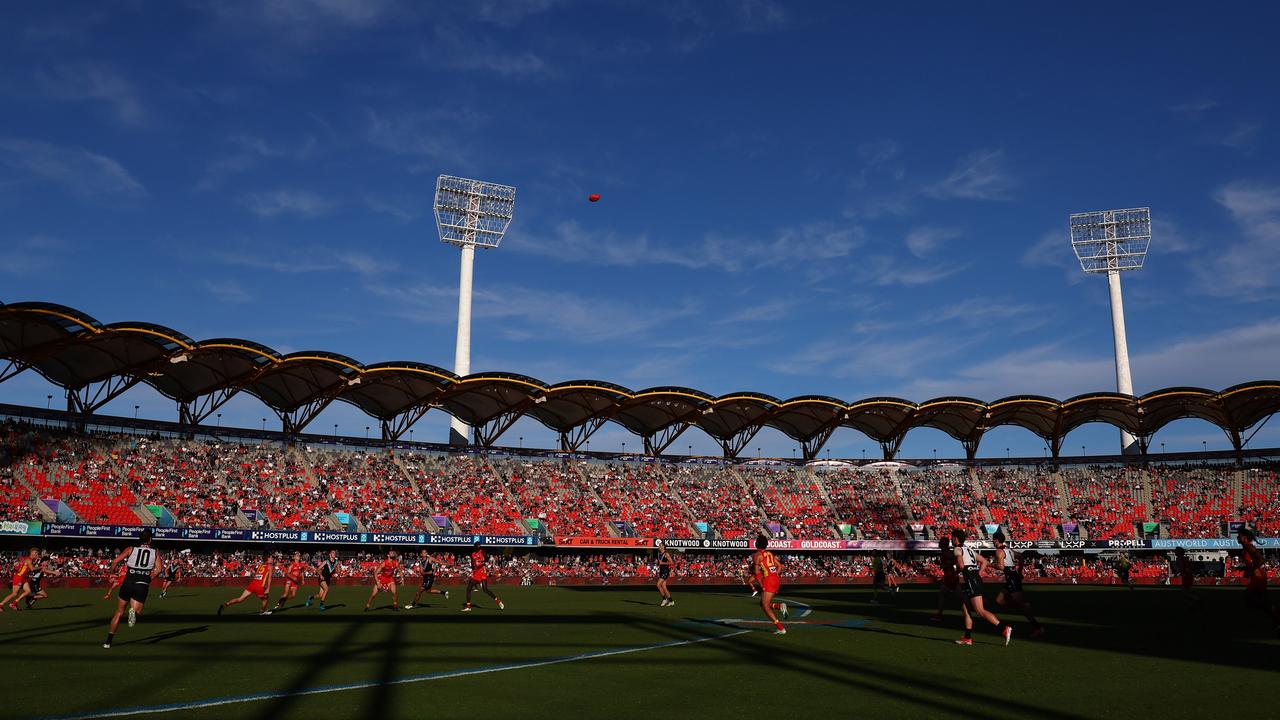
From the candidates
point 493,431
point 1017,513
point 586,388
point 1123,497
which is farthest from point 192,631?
point 1123,497

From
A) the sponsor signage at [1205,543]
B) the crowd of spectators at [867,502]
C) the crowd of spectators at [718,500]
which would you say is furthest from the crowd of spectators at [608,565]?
the crowd of spectators at [867,502]

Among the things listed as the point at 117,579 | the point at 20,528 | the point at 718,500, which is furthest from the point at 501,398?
the point at 117,579

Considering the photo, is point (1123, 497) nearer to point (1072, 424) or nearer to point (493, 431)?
point (1072, 424)

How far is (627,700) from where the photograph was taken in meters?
9.30

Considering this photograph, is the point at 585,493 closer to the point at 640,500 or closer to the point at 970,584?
the point at 640,500

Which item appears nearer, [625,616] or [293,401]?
[625,616]

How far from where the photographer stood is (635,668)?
11781 mm

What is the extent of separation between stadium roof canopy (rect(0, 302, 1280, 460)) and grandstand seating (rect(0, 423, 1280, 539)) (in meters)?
3.13

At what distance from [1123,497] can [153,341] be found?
77935mm

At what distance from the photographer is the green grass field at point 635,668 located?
888 centimetres

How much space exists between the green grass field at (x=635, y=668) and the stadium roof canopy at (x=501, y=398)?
37732 mm

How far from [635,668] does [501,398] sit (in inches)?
2273

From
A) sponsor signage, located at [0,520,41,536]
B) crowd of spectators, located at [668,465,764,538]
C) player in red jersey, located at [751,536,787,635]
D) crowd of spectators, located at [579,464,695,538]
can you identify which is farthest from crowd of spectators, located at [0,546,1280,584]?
player in red jersey, located at [751,536,787,635]

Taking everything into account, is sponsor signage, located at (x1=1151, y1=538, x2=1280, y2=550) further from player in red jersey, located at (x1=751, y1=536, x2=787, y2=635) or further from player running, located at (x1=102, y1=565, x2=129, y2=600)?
player running, located at (x1=102, y1=565, x2=129, y2=600)
